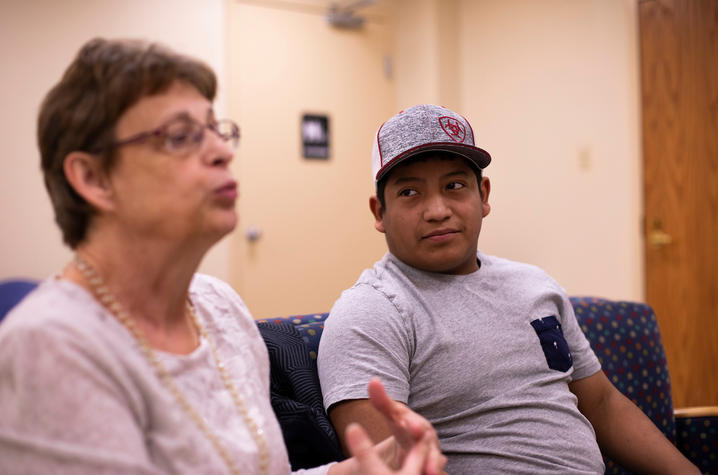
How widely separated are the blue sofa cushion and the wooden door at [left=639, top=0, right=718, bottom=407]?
2.42 meters

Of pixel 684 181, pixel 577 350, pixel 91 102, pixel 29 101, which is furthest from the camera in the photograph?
pixel 29 101

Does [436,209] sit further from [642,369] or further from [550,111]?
[550,111]

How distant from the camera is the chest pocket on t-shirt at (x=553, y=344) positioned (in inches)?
55.2

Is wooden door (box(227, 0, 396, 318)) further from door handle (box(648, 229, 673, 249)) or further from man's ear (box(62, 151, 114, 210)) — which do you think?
man's ear (box(62, 151, 114, 210))

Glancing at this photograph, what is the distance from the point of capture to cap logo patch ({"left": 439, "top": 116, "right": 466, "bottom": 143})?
1396mm

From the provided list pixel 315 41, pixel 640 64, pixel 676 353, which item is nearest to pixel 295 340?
pixel 676 353

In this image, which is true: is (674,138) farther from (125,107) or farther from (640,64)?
(125,107)

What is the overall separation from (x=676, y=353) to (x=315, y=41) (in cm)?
270

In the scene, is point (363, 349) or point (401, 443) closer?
point (401, 443)

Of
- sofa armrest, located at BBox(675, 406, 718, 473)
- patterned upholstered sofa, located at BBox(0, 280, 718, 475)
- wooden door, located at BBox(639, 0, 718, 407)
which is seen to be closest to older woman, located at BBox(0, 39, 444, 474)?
patterned upholstered sofa, located at BBox(0, 280, 718, 475)

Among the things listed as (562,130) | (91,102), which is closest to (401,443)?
(91,102)

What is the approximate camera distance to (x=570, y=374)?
145cm

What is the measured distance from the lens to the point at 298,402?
1270 millimetres

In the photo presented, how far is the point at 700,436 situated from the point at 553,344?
0.74 metres
